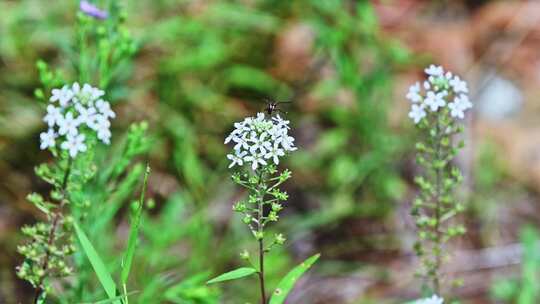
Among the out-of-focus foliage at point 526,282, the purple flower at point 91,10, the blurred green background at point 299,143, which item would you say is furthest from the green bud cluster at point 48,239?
the out-of-focus foliage at point 526,282

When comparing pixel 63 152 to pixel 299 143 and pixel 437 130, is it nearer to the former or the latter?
pixel 437 130

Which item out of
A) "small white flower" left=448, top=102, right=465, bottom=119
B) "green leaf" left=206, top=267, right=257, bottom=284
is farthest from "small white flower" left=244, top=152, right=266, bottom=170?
"small white flower" left=448, top=102, right=465, bottom=119

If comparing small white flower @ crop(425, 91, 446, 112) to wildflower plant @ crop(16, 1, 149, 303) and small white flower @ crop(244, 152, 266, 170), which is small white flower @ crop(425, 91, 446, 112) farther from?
wildflower plant @ crop(16, 1, 149, 303)

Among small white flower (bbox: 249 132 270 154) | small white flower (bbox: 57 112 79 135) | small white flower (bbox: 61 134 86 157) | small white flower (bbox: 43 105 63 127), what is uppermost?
small white flower (bbox: 43 105 63 127)

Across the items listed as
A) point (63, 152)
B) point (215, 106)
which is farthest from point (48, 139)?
point (215, 106)

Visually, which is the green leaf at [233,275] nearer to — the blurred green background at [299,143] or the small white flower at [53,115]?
the small white flower at [53,115]

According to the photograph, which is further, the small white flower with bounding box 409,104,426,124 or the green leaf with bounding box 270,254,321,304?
the small white flower with bounding box 409,104,426,124
